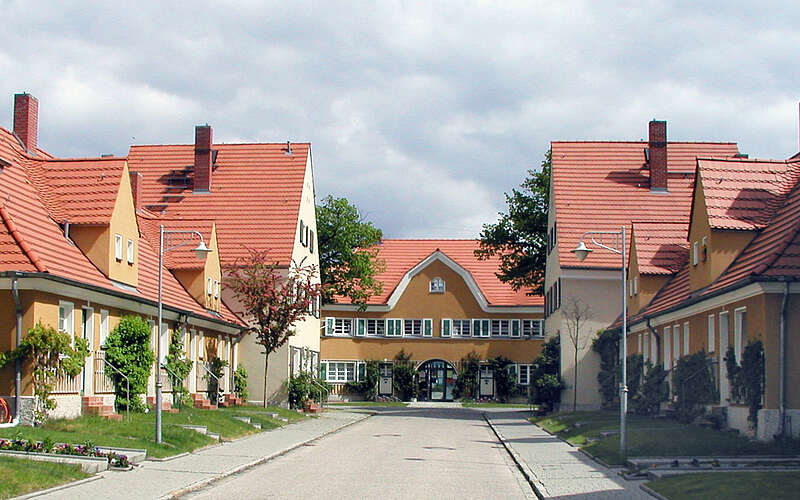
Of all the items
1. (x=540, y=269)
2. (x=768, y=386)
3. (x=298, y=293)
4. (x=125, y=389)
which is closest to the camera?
(x=768, y=386)

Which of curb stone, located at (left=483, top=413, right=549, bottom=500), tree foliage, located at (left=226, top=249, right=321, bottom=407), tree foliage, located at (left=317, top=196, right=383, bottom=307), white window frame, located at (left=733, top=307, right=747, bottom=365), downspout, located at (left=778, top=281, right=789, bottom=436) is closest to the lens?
curb stone, located at (left=483, top=413, right=549, bottom=500)

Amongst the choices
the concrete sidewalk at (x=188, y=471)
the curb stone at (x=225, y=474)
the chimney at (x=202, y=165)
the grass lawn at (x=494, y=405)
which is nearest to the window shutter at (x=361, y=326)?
the grass lawn at (x=494, y=405)

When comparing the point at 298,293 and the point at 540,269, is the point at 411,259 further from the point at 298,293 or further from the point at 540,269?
the point at 298,293

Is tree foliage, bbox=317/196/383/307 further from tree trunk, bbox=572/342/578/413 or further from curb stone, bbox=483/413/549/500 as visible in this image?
curb stone, bbox=483/413/549/500

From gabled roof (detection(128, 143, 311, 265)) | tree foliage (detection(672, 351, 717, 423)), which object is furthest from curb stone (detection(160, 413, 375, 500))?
gabled roof (detection(128, 143, 311, 265))

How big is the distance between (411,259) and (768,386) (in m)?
51.6

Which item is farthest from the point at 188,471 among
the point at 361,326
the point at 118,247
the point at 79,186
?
the point at 361,326

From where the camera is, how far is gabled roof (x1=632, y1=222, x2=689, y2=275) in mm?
37781

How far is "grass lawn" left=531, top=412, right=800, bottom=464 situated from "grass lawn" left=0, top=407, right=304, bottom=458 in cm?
960

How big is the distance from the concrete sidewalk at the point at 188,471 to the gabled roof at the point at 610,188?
2053 centimetres

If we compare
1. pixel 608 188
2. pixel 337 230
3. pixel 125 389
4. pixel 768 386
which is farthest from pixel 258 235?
pixel 768 386

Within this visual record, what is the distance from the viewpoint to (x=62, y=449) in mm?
17641

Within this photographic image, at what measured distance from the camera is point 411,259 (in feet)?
240

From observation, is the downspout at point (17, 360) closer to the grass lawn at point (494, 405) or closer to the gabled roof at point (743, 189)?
the gabled roof at point (743, 189)
